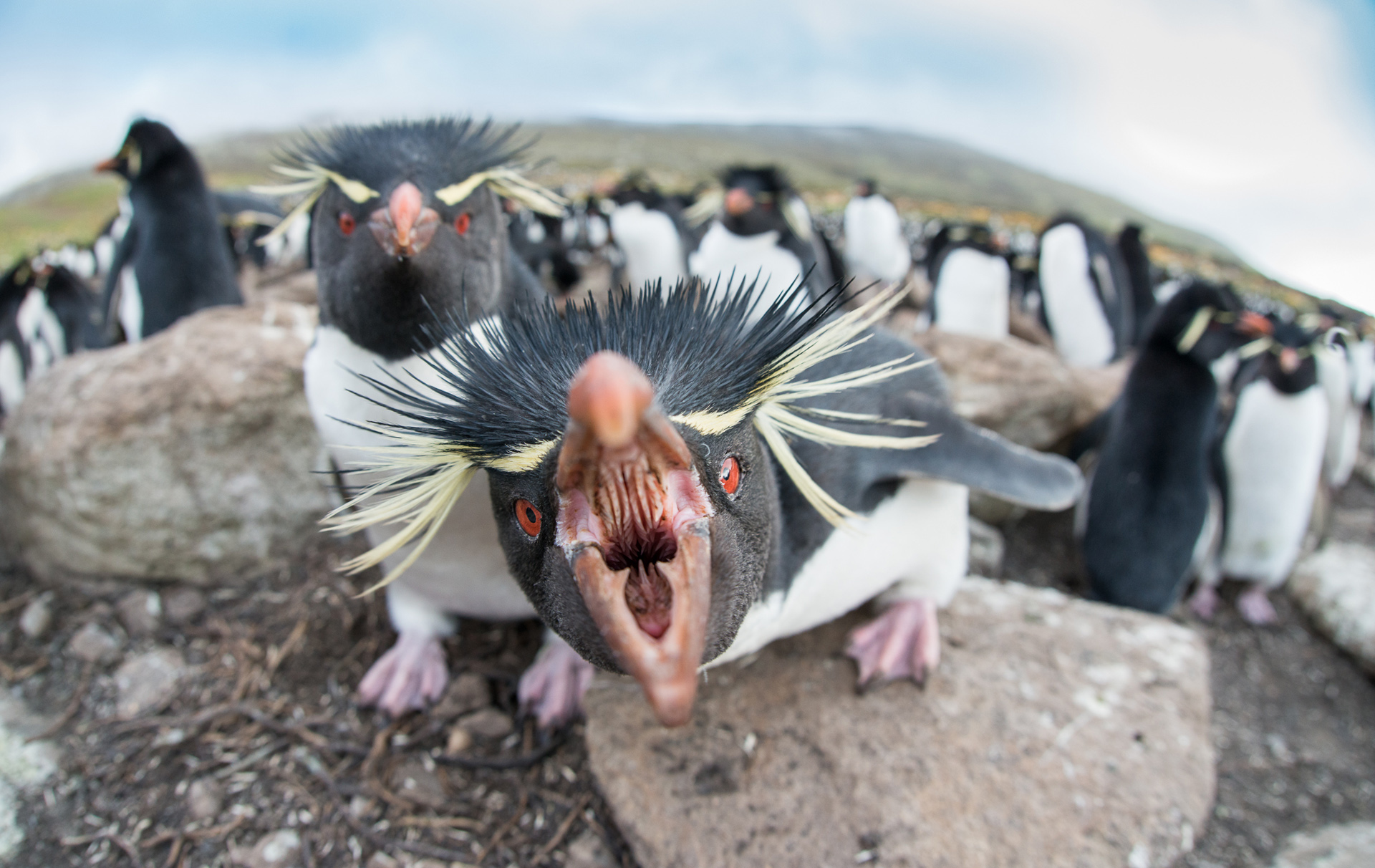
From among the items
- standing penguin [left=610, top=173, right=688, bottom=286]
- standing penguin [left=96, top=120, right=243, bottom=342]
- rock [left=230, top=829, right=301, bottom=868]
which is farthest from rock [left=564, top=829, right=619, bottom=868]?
standing penguin [left=610, top=173, right=688, bottom=286]

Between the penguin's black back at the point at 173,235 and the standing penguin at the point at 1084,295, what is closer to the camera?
the penguin's black back at the point at 173,235

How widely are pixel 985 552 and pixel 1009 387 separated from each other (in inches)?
30.2

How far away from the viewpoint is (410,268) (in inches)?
62.8

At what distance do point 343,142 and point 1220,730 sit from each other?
327cm

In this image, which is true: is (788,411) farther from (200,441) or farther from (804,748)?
(200,441)

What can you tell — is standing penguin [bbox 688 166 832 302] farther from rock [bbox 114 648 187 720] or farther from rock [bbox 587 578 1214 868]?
rock [bbox 114 648 187 720]

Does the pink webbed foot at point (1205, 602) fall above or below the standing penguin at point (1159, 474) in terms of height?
below

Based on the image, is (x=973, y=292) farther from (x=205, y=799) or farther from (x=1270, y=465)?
(x=205, y=799)

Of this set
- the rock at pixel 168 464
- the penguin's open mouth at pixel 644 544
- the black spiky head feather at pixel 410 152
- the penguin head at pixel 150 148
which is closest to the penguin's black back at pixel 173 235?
the penguin head at pixel 150 148

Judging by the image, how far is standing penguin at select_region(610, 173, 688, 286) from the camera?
799cm

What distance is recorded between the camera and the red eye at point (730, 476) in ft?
3.43

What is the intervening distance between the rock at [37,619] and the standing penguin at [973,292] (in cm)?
554

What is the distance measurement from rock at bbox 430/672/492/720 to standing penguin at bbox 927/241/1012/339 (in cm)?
492

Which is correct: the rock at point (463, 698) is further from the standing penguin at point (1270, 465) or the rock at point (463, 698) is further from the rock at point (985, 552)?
the standing penguin at point (1270, 465)
